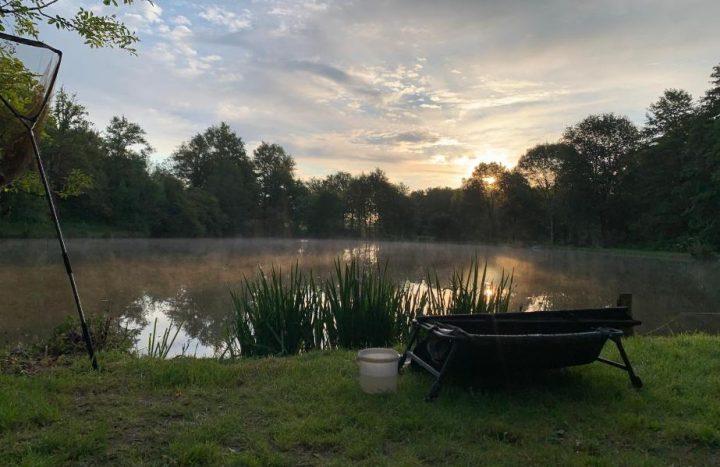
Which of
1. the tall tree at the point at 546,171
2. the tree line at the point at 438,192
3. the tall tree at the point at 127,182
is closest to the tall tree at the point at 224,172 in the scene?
the tree line at the point at 438,192

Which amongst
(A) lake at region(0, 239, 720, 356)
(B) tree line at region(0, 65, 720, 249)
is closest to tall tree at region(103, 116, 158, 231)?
(B) tree line at region(0, 65, 720, 249)

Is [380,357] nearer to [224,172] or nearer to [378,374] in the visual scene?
[378,374]

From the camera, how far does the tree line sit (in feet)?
106

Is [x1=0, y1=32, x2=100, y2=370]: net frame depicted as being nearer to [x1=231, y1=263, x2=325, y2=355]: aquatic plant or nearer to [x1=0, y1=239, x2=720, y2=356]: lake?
[x1=231, y1=263, x2=325, y2=355]: aquatic plant

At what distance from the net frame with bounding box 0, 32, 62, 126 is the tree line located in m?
21.0

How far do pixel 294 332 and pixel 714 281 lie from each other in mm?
16516

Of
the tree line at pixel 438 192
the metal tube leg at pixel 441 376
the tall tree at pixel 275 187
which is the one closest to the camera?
the metal tube leg at pixel 441 376

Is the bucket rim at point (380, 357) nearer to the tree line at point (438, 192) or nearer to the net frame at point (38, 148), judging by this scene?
the net frame at point (38, 148)

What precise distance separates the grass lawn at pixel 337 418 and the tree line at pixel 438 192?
22.5 metres

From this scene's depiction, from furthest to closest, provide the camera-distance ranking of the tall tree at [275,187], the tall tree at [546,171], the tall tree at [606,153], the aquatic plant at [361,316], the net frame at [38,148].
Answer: the tall tree at [275,187] → the tall tree at [546,171] → the tall tree at [606,153] → the aquatic plant at [361,316] → the net frame at [38,148]

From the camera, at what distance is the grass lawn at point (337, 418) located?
2.54 meters

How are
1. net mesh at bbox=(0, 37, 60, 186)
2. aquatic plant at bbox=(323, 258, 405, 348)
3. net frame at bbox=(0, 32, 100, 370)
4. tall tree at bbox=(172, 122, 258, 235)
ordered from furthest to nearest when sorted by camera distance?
tall tree at bbox=(172, 122, 258, 235), aquatic plant at bbox=(323, 258, 405, 348), net mesh at bbox=(0, 37, 60, 186), net frame at bbox=(0, 32, 100, 370)

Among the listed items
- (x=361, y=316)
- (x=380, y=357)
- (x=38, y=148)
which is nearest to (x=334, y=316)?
(x=361, y=316)

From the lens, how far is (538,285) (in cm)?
1447
